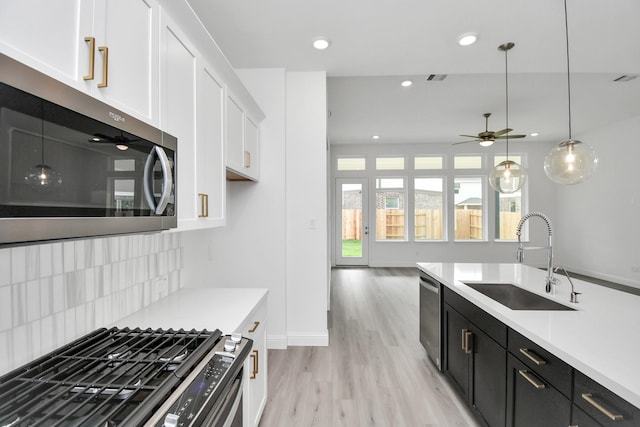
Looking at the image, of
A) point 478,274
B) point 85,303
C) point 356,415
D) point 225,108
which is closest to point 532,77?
point 478,274

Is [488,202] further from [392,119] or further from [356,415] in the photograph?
[356,415]

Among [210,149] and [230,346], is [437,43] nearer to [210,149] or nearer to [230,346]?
[210,149]

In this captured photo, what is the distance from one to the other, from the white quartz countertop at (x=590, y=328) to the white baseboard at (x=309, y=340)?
1.45 meters

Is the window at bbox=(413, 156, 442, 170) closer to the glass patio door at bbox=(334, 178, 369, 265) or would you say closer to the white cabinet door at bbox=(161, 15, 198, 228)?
the glass patio door at bbox=(334, 178, 369, 265)

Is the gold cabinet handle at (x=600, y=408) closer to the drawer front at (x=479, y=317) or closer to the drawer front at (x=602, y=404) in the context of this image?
the drawer front at (x=602, y=404)

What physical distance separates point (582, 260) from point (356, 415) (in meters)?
7.13

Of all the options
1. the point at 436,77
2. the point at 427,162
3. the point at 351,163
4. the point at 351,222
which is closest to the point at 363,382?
the point at 436,77

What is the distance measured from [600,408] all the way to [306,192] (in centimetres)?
254

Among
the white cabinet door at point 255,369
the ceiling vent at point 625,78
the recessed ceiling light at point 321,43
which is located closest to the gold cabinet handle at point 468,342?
the white cabinet door at point 255,369

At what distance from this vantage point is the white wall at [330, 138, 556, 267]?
23.7 ft

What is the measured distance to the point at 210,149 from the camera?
176 centimetres

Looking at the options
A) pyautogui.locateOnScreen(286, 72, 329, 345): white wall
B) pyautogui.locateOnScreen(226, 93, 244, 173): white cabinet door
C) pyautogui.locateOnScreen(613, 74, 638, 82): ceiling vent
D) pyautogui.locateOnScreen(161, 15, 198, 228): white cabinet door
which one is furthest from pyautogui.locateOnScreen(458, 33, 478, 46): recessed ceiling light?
pyautogui.locateOnScreen(613, 74, 638, 82): ceiling vent

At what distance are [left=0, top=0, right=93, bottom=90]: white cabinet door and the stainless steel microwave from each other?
0.30 ft

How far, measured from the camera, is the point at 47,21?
0.74 m
